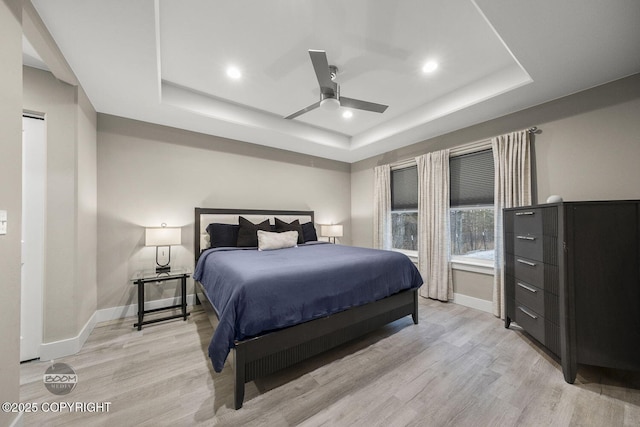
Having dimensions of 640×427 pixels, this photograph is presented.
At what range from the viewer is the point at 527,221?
2311 millimetres

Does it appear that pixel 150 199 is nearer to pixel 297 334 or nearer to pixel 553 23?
pixel 297 334

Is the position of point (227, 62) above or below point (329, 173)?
above

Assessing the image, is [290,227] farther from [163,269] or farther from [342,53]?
[342,53]

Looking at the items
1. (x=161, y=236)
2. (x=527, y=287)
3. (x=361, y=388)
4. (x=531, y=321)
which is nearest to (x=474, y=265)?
(x=527, y=287)

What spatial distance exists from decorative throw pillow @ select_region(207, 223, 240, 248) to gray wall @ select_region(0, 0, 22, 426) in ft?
6.82

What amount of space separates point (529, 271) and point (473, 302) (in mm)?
1180

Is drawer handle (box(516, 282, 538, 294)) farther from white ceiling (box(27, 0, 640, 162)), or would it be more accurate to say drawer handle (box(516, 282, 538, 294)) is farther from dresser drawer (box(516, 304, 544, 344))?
white ceiling (box(27, 0, 640, 162))

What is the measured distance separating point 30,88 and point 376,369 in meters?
3.81

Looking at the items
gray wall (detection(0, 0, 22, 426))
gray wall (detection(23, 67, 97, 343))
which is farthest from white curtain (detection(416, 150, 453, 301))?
gray wall (detection(23, 67, 97, 343))

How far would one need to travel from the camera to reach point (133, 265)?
9.98ft

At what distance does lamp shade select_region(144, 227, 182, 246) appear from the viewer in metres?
2.82

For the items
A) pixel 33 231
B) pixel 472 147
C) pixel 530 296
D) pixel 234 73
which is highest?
pixel 234 73

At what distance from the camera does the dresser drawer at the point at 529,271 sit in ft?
6.94

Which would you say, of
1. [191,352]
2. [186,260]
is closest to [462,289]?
[191,352]
